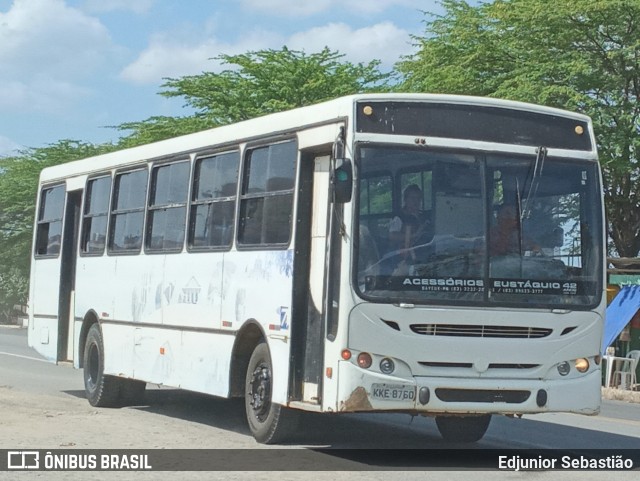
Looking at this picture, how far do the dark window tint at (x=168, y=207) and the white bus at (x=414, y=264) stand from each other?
1.46 meters

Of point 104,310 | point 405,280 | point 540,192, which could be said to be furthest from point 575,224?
point 104,310

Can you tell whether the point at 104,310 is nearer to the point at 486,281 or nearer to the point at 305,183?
the point at 305,183

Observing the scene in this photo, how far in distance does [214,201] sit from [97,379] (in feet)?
13.7

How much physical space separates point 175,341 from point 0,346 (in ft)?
73.1

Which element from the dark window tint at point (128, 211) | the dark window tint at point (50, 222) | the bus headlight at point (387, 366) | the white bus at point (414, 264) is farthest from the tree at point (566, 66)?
the bus headlight at point (387, 366)

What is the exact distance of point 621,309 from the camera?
26.6 metres

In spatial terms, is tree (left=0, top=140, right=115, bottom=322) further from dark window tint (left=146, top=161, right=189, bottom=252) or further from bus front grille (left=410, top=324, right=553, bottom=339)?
bus front grille (left=410, top=324, right=553, bottom=339)

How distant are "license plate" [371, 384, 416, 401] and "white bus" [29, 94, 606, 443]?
1 cm

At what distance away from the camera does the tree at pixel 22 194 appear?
59906mm

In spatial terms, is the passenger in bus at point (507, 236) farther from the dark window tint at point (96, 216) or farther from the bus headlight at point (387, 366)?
the dark window tint at point (96, 216)

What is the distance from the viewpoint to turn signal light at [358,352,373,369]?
35.2 feet

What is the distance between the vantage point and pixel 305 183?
1188cm

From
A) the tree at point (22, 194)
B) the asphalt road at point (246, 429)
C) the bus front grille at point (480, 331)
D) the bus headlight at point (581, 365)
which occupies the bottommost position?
the asphalt road at point (246, 429)

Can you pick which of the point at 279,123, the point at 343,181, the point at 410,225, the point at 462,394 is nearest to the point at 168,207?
the point at 279,123
